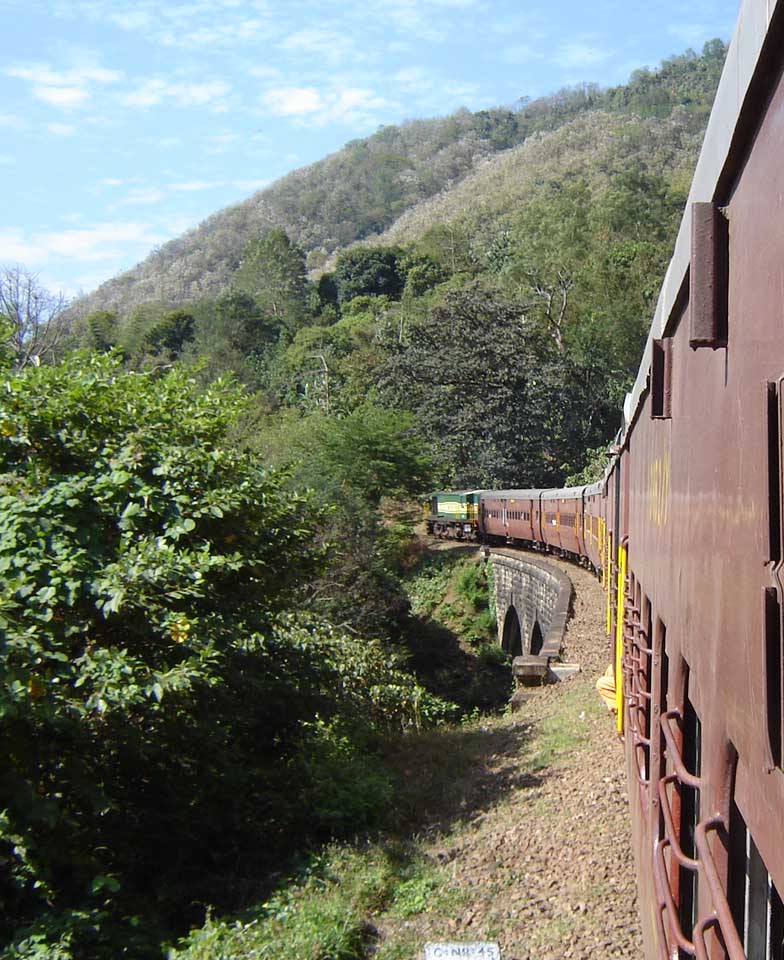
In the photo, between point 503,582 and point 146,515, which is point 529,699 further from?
point 503,582

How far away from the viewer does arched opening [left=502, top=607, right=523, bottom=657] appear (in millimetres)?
25995

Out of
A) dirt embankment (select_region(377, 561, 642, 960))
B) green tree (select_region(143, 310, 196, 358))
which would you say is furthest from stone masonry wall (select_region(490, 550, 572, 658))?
green tree (select_region(143, 310, 196, 358))

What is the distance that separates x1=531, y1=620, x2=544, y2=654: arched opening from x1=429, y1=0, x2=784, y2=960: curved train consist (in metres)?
18.5

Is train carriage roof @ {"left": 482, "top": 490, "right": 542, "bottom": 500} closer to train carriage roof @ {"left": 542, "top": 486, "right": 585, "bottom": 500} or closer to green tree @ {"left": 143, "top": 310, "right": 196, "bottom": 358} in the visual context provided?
train carriage roof @ {"left": 542, "top": 486, "right": 585, "bottom": 500}

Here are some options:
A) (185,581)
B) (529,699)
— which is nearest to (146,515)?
(185,581)

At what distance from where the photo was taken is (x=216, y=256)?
140m

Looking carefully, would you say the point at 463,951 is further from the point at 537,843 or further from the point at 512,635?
the point at 512,635

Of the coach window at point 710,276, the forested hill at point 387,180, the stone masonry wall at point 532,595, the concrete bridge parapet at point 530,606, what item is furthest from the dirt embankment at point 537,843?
the forested hill at point 387,180

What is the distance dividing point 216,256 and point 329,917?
140743 millimetres

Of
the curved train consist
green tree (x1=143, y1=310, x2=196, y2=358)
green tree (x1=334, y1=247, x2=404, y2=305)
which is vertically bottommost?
the curved train consist

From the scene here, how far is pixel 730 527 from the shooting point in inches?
71.3

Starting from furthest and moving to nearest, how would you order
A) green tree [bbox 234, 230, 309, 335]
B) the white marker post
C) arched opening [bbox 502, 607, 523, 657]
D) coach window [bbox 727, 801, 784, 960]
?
green tree [bbox 234, 230, 309, 335]
arched opening [bbox 502, 607, 523, 657]
the white marker post
coach window [bbox 727, 801, 784, 960]

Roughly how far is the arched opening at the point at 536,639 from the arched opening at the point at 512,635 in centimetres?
263

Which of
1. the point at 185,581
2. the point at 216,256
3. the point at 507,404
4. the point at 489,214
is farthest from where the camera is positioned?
the point at 216,256
